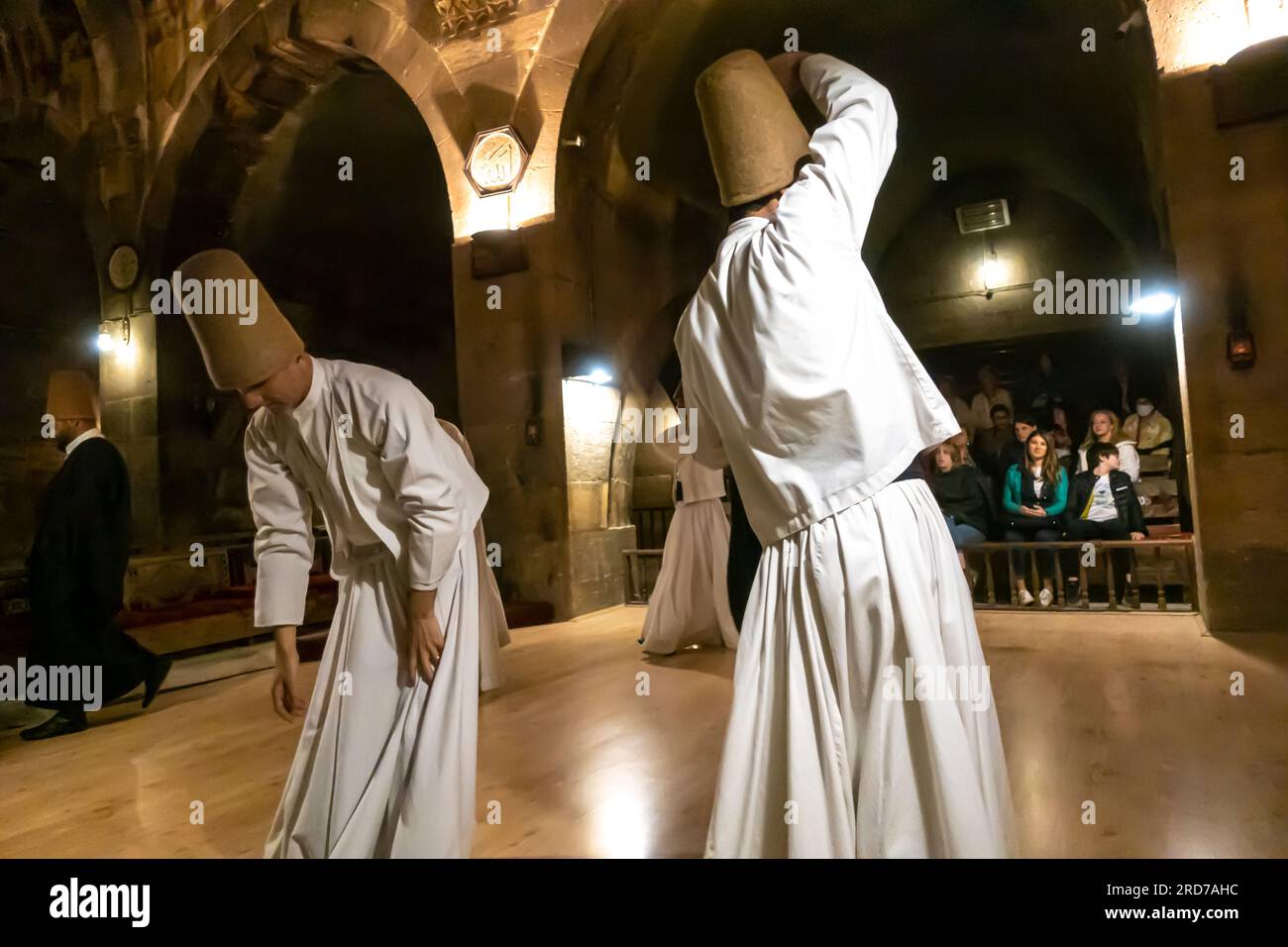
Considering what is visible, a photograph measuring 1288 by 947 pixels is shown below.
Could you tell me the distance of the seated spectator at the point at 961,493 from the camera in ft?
20.1

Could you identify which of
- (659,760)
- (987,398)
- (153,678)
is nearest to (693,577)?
(659,760)

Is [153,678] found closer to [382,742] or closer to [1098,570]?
[382,742]

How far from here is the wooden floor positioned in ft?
7.39

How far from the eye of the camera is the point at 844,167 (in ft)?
4.58

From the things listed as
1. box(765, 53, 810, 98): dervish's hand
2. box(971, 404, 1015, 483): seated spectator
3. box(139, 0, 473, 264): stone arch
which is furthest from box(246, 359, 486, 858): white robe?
box(971, 404, 1015, 483): seated spectator

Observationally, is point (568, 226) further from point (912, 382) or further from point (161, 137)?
point (912, 382)

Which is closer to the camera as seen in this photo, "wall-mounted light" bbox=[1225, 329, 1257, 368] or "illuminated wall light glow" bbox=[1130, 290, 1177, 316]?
"wall-mounted light" bbox=[1225, 329, 1257, 368]

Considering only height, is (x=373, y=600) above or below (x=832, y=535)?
below

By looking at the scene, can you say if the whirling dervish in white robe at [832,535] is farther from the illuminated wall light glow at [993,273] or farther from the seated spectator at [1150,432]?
the illuminated wall light glow at [993,273]

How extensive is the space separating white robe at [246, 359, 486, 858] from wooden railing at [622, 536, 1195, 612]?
4.67m

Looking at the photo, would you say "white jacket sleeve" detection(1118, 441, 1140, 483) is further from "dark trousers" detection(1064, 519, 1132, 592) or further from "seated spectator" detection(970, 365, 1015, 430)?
"seated spectator" detection(970, 365, 1015, 430)

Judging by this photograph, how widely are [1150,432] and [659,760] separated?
6.32 m

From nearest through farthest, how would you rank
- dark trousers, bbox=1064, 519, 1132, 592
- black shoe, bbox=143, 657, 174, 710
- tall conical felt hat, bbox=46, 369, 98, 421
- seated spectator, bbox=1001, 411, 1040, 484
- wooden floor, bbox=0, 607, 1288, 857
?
wooden floor, bbox=0, 607, 1288, 857
tall conical felt hat, bbox=46, 369, 98, 421
black shoe, bbox=143, 657, 174, 710
dark trousers, bbox=1064, 519, 1132, 592
seated spectator, bbox=1001, 411, 1040, 484

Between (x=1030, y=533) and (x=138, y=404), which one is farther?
(x=138, y=404)
